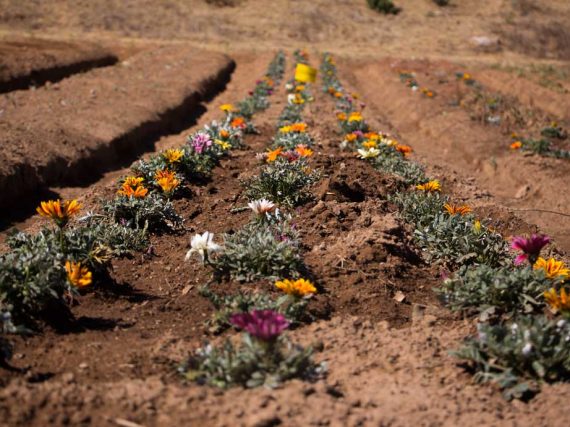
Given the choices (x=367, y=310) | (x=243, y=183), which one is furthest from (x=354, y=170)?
(x=367, y=310)

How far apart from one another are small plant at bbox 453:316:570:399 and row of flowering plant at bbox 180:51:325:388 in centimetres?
81

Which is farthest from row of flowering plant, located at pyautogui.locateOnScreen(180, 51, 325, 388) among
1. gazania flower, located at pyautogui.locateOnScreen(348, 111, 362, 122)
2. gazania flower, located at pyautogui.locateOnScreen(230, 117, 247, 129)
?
gazania flower, located at pyautogui.locateOnScreen(348, 111, 362, 122)

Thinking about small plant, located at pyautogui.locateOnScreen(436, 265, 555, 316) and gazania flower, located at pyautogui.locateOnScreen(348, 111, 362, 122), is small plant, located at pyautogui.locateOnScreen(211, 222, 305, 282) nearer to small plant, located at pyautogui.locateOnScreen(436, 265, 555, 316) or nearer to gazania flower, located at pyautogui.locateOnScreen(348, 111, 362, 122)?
small plant, located at pyautogui.locateOnScreen(436, 265, 555, 316)

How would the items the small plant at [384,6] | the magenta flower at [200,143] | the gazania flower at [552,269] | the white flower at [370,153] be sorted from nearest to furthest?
the gazania flower at [552,269] → the magenta flower at [200,143] → the white flower at [370,153] → the small plant at [384,6]

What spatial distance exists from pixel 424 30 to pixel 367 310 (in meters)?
32.9

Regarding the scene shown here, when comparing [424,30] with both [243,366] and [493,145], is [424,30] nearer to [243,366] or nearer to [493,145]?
[493,145]

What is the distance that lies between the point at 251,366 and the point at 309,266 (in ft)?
4.59

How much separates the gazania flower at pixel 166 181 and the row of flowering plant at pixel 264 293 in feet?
2.14

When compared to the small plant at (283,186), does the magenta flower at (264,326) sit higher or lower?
higher

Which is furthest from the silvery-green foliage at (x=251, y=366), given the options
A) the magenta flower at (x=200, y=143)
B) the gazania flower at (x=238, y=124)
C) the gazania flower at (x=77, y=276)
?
the gazania flower at (x=238, y=124)

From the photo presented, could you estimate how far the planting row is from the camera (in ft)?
9.73

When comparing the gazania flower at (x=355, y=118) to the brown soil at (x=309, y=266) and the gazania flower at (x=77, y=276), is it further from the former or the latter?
the gazania flower at (x=77, y=276)

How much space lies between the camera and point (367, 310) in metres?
3.50

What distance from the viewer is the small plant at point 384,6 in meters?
36.1
